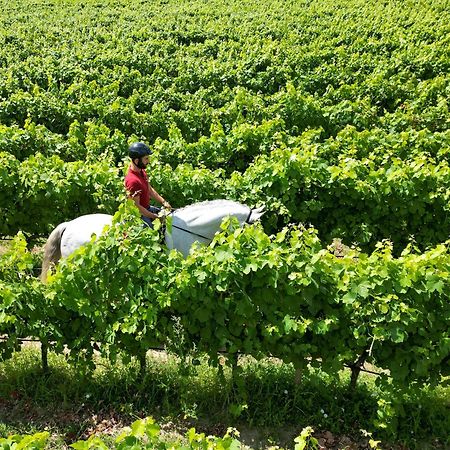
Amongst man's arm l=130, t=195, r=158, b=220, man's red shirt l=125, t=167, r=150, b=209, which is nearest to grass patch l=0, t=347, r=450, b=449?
man's arm l=130, t=195, r=158, b=220

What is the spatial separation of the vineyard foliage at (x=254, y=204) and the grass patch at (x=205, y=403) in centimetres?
46

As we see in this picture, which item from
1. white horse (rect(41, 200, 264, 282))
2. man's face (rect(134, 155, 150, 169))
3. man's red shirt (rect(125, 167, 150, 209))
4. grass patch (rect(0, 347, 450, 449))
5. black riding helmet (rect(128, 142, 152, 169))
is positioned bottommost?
grass patch (rect(0, 347, 450, 449))

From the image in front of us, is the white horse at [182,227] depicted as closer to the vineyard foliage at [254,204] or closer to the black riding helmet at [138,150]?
the vineyard foliage at [254,204]

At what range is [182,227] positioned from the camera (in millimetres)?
8039

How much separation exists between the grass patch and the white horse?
1604mm

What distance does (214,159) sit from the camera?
11695 millimetres

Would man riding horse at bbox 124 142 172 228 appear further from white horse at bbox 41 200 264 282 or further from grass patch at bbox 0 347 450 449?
grass patch at bbox 0 347 450 449

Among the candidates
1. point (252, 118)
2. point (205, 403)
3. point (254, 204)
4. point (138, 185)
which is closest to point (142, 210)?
point (138, 185)

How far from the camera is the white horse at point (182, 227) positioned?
25.8 ft

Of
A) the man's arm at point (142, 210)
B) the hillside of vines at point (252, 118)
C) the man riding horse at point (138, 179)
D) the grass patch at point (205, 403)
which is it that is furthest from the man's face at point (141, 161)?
the grass patch at point (205, 403)

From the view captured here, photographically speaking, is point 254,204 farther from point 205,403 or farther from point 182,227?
point 205,403

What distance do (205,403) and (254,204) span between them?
3913 millimetres

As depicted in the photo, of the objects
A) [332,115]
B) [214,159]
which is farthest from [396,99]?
[214,159]

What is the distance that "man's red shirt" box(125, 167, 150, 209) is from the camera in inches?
319
